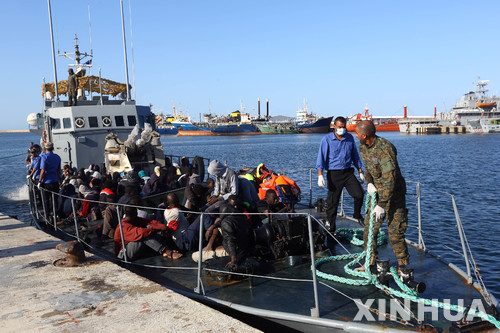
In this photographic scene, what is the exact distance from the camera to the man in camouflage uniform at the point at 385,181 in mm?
4613

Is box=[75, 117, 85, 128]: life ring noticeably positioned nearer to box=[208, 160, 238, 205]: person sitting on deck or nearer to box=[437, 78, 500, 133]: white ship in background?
box=[208, 160, 238, 205]: person sitting on deck

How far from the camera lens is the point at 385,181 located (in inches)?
182

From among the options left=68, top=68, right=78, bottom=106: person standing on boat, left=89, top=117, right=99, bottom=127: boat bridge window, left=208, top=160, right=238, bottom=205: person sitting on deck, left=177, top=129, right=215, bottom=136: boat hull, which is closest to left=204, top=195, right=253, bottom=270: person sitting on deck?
left=208, top=160, right=238, bottom=205: person sitting on deck

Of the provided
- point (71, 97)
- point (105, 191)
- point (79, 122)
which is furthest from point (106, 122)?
point (105, 191)

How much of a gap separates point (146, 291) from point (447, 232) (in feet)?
36.1

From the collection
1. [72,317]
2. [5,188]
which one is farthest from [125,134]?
[5,188]

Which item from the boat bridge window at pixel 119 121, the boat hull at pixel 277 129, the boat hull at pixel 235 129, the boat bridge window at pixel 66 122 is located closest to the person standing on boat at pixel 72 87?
the boat bridge window at pixel 66 122

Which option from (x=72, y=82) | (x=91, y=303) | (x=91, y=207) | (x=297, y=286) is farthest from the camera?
(x=72, y=82)

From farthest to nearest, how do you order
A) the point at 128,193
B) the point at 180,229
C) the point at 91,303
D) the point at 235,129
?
the point at 235,129 → the point at 128,193 → the point at 180,229 → the point at 91,303

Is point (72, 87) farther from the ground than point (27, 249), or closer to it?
farther from the ground

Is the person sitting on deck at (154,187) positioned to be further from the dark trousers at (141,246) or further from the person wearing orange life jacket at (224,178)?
the dark trousers at (141,246)

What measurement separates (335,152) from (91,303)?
14.4 ft

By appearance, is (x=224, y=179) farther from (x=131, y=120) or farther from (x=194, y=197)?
(x=131, y=120)

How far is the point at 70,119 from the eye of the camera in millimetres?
14641
